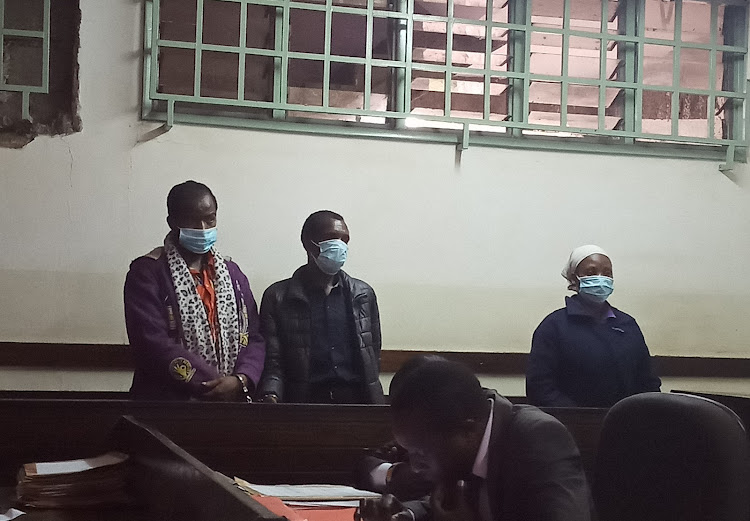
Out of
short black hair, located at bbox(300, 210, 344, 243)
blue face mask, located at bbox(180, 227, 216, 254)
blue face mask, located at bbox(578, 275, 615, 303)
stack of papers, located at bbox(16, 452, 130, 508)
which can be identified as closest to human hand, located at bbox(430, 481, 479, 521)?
stack of papers, located at bbox(16, 452, 130, 508)

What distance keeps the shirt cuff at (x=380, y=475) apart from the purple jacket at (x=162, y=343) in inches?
28.4

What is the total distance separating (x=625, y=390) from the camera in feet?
10.9

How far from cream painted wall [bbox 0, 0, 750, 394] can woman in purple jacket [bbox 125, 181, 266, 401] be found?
98cm

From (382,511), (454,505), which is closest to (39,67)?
(382,511)

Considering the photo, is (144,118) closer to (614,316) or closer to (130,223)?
(130,223)

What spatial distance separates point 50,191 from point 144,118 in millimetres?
491

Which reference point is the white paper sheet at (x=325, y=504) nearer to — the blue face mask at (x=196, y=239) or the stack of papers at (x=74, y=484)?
the stack of papers at (x=74, y=484)

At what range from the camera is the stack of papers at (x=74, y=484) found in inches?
81.3

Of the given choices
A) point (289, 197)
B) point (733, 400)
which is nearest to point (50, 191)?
point (289, 197)

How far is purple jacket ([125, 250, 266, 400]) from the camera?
2758mm

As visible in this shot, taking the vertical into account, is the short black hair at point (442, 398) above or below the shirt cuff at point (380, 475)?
above

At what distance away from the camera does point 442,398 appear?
1.57 meters

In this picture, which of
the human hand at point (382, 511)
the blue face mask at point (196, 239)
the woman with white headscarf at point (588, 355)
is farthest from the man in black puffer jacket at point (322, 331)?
the human hand at point (382, 511)

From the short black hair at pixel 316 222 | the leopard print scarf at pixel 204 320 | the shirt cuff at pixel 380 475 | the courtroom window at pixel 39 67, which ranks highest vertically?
the courtroom window at pixel 39 67
